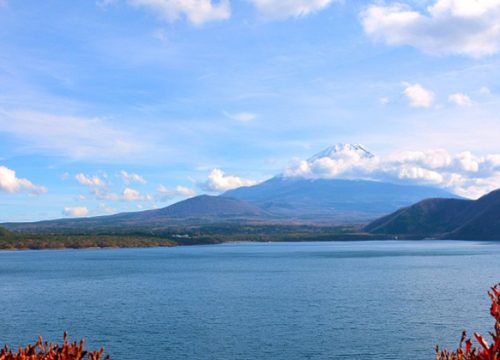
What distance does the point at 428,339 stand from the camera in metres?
48.0

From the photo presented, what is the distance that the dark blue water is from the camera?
4656cm

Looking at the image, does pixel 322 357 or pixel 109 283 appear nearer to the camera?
pixel 322 357

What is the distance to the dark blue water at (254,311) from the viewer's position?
46.6 meters

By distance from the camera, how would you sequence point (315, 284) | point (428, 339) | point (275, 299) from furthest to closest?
point (315, 284), point (275, 299), point (428, 339)

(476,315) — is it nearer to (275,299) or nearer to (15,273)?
(275,299)

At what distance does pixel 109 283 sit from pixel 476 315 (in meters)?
59.8

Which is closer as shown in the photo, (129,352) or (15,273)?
(129,352)

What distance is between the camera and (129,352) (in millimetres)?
45062

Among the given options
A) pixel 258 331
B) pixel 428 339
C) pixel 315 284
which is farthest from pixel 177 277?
pixel 428 339

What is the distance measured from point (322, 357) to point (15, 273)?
93328 mm

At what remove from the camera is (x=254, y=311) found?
64375 mm

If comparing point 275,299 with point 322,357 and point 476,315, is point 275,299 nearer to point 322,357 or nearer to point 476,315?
point 476,315

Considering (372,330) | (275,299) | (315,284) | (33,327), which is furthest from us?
(315,284)

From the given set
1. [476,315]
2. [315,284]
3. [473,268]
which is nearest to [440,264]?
[473,268]
